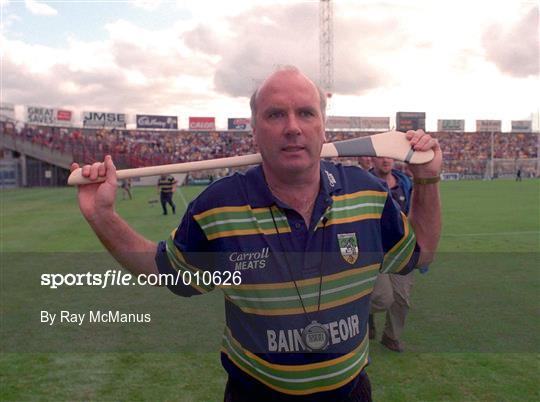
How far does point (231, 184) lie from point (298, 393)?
0.94 meters

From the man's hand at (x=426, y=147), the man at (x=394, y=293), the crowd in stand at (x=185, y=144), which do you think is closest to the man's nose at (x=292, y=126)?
the man's hand at (x=426, y=147)

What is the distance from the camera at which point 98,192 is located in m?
2.35

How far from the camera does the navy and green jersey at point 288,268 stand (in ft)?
7.30

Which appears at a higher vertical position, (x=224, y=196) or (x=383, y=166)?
(x=383, y=166)

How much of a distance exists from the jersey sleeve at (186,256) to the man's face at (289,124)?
17.7 inches

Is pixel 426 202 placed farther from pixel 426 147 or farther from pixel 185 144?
pixel 185 144

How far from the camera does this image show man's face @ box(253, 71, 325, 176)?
7.18 feet

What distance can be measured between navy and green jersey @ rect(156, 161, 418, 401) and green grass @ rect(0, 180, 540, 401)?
2551 mm

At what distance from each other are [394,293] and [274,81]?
4.15 meters

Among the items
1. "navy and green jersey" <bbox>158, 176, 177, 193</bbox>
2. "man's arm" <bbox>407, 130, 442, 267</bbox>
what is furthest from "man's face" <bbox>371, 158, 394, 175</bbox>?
"navy and green jersey" <bbox>158, 176, 177, 193</bbox>

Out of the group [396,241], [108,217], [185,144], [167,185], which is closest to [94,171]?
[108,217]

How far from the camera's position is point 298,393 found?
2.23m

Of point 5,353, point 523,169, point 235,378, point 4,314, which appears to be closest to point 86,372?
point 5,353

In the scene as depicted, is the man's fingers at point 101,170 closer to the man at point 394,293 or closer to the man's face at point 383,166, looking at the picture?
the man at point 394,293
